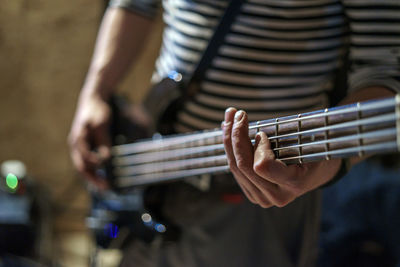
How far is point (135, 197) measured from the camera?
43.7 inches

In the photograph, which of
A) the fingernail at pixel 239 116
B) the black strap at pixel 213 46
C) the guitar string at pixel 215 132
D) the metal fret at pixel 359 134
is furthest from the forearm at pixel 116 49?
the metal fret at pixel 359 134

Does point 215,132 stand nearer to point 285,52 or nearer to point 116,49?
point 285,52

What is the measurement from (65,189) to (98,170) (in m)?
1.18

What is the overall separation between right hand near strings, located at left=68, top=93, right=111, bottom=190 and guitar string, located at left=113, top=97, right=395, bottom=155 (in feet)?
0.10

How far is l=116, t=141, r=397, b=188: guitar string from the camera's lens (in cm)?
51

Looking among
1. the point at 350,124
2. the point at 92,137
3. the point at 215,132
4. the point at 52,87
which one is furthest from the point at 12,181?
the point at 350,124

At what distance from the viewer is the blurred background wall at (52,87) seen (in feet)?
6.94

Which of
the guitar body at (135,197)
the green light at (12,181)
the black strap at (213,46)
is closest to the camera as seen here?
the black strap at (213,46)

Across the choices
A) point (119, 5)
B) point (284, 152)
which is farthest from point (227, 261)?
point (119, 5)

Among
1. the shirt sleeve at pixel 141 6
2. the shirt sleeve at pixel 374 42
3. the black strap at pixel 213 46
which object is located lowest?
the shirt sleeve at pixel 374 42

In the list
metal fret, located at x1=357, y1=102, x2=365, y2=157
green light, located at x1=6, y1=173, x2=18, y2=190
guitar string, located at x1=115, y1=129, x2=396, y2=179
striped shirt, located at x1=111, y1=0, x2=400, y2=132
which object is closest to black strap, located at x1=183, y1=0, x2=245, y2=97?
striped shirt, located at x1=111, y1=0, x2=400, y2=132

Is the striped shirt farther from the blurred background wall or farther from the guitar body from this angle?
the blurred background wall

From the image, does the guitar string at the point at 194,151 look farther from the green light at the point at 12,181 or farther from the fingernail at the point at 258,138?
the green light at the point at 12,181

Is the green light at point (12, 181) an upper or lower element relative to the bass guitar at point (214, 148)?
upper
